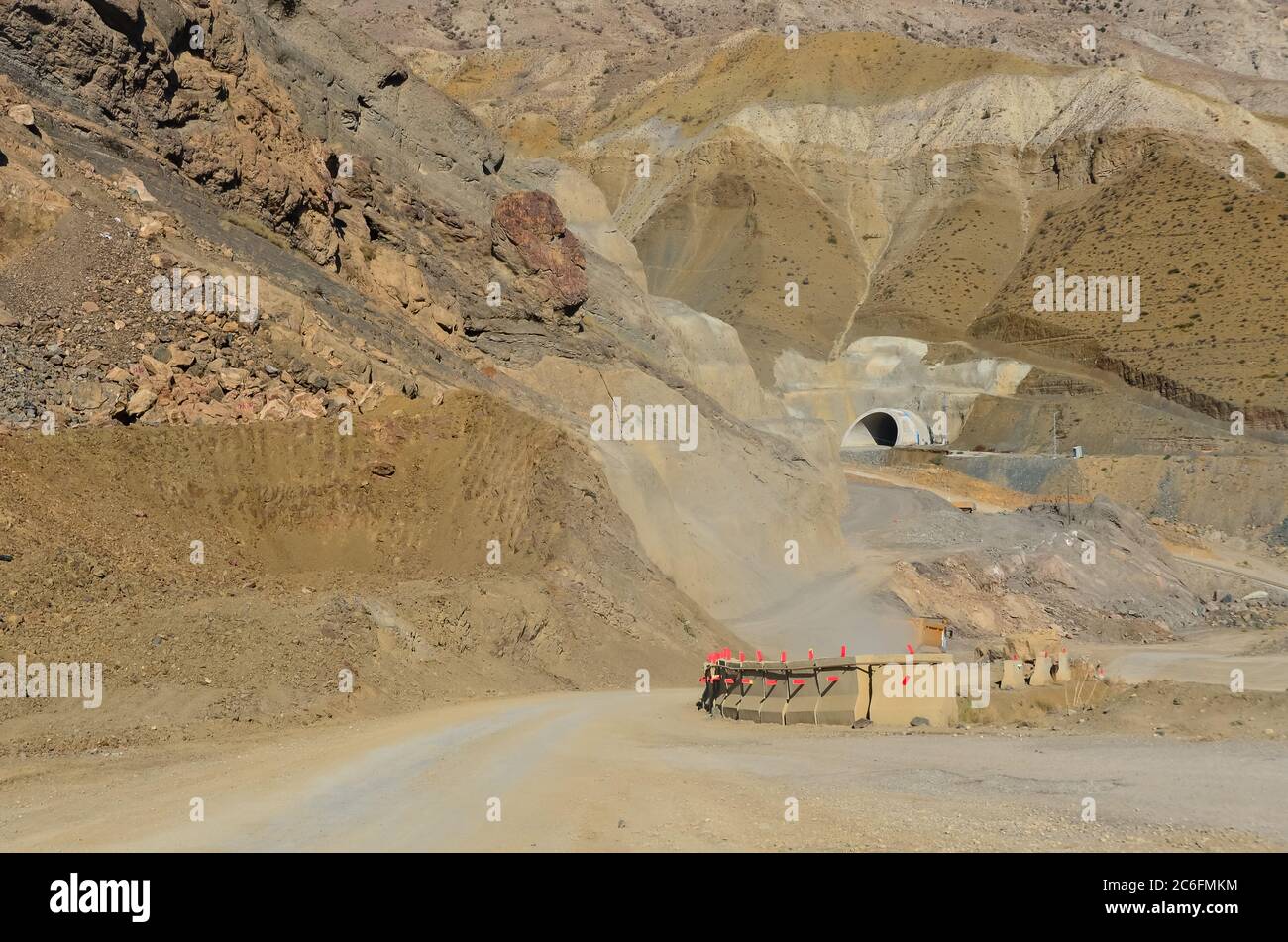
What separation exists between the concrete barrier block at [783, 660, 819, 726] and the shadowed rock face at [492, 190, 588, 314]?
87.9 feet

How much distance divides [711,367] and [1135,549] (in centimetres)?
1815

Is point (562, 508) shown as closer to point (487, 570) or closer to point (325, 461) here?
point (487, 570)

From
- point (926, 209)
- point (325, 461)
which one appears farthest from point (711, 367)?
point (926, 209)

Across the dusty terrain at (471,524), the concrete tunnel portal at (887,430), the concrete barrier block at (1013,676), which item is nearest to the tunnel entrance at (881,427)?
the concrete tunnel portal at (887,430)

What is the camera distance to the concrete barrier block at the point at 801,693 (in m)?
18.1

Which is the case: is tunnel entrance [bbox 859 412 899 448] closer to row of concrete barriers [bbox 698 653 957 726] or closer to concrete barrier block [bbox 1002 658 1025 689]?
concrete barrier block [bbox 1002 658 1025 689]

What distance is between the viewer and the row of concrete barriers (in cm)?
1759

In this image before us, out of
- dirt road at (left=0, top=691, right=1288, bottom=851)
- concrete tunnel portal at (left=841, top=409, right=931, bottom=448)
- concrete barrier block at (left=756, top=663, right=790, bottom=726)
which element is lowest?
dirt road at (left=0, top=691, right=1288, bottom=851)

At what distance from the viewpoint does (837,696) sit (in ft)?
58.9

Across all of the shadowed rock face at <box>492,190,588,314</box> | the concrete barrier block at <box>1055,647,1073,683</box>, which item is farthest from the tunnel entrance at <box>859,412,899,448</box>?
the concrete barrier block at <box>1055,647,1073,683</box>

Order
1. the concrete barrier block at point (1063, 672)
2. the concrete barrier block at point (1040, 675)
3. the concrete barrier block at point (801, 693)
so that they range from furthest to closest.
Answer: the concrete barrier block at point (1063, 672) → the concrete barrier block at point (1040, 675) → the concrete barrier block at point (801, 693)

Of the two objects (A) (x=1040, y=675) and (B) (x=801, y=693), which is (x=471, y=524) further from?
(A) (x=1040, y=675)

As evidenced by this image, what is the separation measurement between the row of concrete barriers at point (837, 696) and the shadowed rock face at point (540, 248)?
26.4m

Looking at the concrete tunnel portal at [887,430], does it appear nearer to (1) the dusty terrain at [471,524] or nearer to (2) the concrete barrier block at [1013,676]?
(1) the dusty terrain at [471,524]
